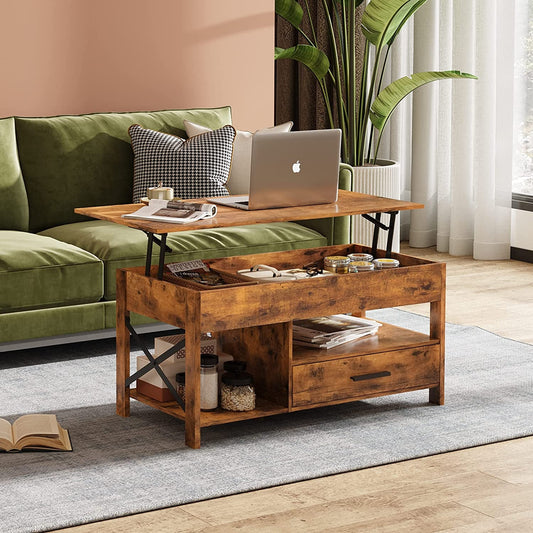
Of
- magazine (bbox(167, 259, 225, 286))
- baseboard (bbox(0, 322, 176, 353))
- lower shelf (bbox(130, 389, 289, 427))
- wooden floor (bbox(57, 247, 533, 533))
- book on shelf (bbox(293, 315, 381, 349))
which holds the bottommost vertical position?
wooden floor (bbox(57, 247, 533, 533))

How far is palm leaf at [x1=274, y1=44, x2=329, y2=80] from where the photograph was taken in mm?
5828

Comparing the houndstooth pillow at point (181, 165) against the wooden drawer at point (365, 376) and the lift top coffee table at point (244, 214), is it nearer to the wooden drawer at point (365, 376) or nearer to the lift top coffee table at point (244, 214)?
the lift top coffee table at point (244, 214)

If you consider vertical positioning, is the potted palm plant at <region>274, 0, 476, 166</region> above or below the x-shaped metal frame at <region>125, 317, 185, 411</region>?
above

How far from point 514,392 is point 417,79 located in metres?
2.39

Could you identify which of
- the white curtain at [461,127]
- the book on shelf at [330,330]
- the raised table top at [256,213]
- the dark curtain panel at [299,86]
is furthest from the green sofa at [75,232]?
the dark curtain panel at [299,86]

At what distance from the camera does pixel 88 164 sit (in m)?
4.71

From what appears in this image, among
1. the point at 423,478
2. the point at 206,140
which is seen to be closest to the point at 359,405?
the point at 423,478

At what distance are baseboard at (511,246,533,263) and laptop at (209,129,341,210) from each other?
2712mm

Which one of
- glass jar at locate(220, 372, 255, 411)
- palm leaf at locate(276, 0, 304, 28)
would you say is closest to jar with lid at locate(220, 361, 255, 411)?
glass jar at locate(220, 372, 255, 411)

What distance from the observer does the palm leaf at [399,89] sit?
219 inches

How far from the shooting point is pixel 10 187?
450 cm

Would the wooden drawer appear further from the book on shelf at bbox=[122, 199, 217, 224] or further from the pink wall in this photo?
the pink wall

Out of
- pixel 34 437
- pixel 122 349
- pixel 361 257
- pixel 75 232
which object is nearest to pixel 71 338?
pixel 75 232

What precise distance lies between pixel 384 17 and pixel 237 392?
9.80 feet
